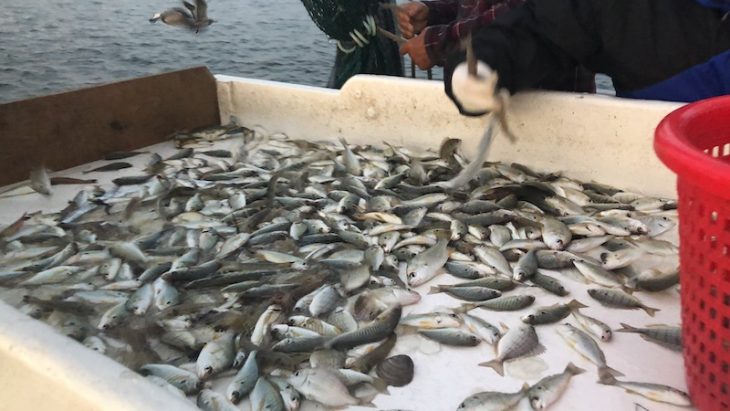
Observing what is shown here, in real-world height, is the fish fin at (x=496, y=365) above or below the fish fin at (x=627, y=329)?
below

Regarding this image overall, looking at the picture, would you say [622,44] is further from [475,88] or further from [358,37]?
[358,37]

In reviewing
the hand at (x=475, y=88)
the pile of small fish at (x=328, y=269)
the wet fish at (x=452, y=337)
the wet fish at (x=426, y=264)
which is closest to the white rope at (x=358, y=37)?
the pile of small fish at (x=328, y=269)

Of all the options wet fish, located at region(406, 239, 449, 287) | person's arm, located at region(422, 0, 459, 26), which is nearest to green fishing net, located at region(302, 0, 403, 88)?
person's arm, located at region(422, 0, 459, 26)

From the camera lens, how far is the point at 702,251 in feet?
3.33

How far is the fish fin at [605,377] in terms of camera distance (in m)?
1.39

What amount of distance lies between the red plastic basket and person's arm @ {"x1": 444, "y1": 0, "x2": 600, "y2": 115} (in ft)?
3.64

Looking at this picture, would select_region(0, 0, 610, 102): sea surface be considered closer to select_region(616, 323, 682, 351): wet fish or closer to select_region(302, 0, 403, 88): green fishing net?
select_region(302, 0, 403, 88): green fishing net

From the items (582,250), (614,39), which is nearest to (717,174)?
(582,250)

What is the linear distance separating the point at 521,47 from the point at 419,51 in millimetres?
961

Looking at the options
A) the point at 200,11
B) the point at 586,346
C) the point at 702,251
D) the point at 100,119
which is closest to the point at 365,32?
the point at 100,119

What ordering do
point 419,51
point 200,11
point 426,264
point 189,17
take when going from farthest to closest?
point 189,17 → point 200,11 → point 419,51 → point 426,264

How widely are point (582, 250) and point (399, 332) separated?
27.7 inches

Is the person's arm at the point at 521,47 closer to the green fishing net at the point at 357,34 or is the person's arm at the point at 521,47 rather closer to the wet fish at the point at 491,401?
the wet fish at the point at 491,401

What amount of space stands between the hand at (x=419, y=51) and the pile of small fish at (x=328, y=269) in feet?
2.02
